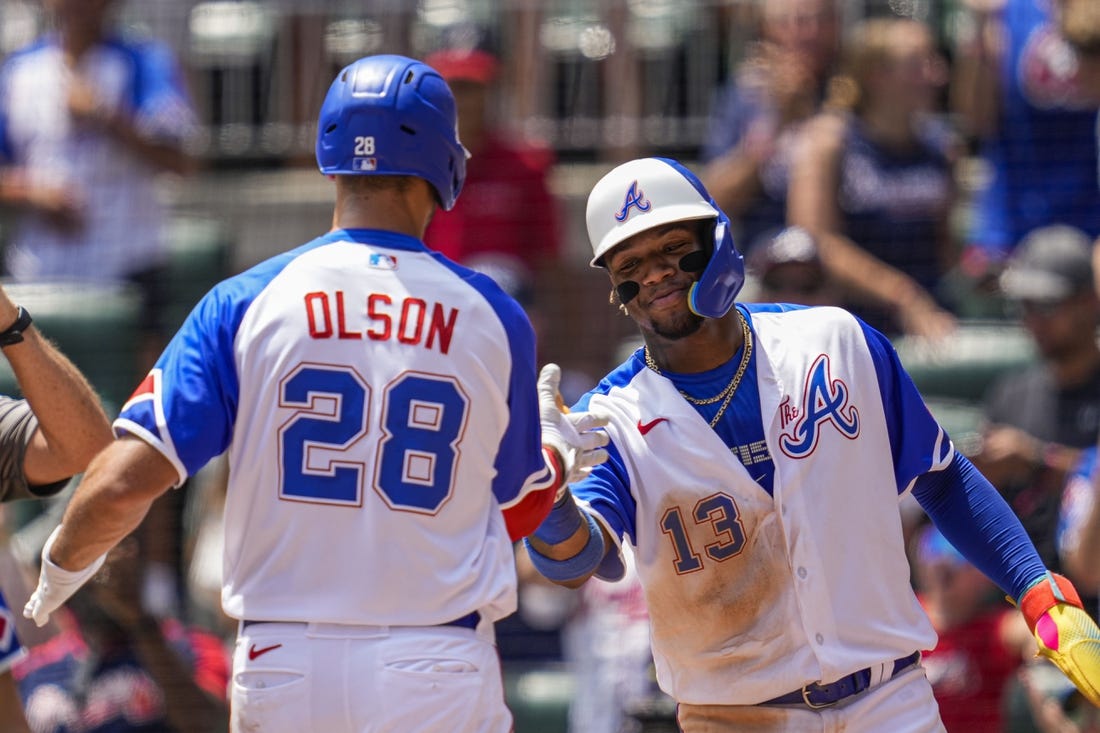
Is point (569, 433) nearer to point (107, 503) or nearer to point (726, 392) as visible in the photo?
point (726, 392)

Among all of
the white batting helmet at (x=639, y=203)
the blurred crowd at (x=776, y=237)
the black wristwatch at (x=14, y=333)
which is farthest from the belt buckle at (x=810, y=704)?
the blurred crowd at (x=776, y=237)

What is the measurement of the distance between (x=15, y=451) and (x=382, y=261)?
1.01 metres

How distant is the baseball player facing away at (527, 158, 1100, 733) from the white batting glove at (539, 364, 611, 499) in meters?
Answer: 0.06

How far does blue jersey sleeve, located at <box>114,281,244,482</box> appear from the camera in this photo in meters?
3.19

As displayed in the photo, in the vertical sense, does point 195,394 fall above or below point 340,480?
above

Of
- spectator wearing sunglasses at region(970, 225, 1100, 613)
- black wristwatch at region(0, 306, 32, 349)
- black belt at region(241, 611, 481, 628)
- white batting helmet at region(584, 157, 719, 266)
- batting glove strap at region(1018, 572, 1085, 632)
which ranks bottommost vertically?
spectator wearing sunglasses at region(970, 225, 1100, 613)

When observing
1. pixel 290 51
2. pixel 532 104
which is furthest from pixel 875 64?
pixel 290 51

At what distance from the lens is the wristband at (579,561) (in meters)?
3.58

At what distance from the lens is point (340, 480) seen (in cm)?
323

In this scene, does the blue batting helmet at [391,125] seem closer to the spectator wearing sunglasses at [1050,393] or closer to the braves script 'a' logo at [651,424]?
the braves script 'a' logo at [651,424]

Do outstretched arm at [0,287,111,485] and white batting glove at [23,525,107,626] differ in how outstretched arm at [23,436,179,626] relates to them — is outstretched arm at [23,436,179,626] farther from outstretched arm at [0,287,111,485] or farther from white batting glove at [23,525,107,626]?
outstretched arm at [0,287,111,485]

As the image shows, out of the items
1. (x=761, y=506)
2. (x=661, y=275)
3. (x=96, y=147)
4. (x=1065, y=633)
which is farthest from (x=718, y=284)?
(x=96, y=147)

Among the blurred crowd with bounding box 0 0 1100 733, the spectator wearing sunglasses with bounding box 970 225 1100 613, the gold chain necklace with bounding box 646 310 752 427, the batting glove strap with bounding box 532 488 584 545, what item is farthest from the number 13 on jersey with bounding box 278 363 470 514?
the spectator wearing sunglasses with bounding box 970 225 1100 613

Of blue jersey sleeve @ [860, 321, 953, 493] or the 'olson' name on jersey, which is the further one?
blue jersey sleeve @ [860, 321, 953, 493]
